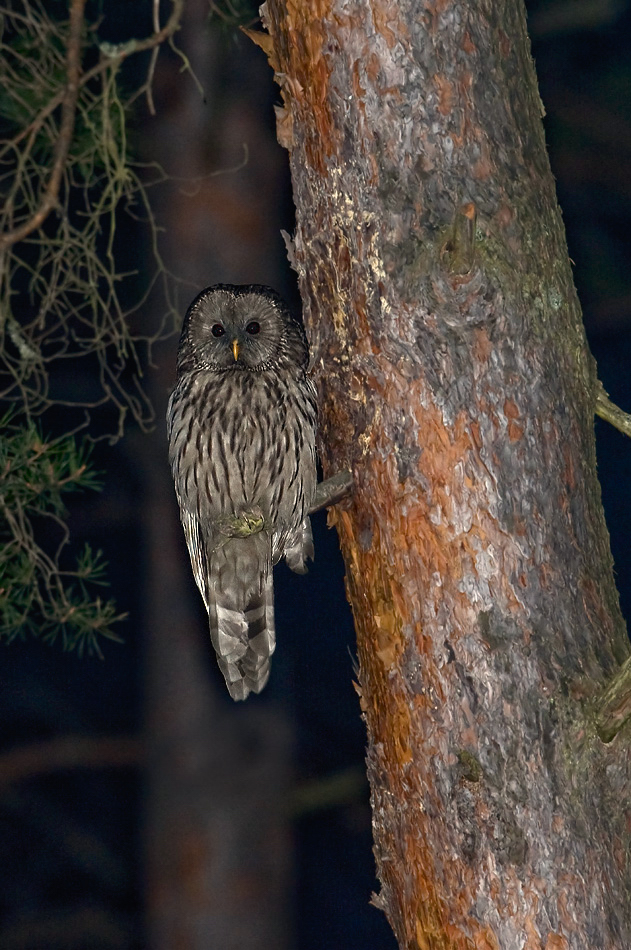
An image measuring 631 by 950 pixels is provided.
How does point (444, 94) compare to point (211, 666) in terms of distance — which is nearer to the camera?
point (444, 94)

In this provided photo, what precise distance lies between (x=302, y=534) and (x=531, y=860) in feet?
3.95

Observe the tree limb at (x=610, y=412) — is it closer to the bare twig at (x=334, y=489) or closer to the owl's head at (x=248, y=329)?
the bare twig at (x=334, y=489)

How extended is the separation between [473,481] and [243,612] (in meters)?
1.06

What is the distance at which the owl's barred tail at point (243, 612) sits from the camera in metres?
2.61

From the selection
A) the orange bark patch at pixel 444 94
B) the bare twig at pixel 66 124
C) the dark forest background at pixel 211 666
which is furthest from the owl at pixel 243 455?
the orange bark patch at pixel 444 94

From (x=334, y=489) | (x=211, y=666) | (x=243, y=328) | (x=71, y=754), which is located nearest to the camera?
(x=334, y=489)

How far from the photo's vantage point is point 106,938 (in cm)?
581

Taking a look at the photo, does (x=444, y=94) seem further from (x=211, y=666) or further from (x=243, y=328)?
(x=211, y=666)

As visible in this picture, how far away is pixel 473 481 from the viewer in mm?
1758

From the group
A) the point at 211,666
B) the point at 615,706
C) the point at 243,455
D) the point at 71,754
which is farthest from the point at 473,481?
the point at 71,754

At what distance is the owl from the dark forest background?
2.44 ft

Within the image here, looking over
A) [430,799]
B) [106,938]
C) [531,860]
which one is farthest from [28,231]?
[106,938]

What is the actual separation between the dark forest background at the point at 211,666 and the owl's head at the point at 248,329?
691 millimetres

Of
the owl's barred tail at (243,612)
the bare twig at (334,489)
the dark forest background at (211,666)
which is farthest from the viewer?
the dark forest background at (211,666)
